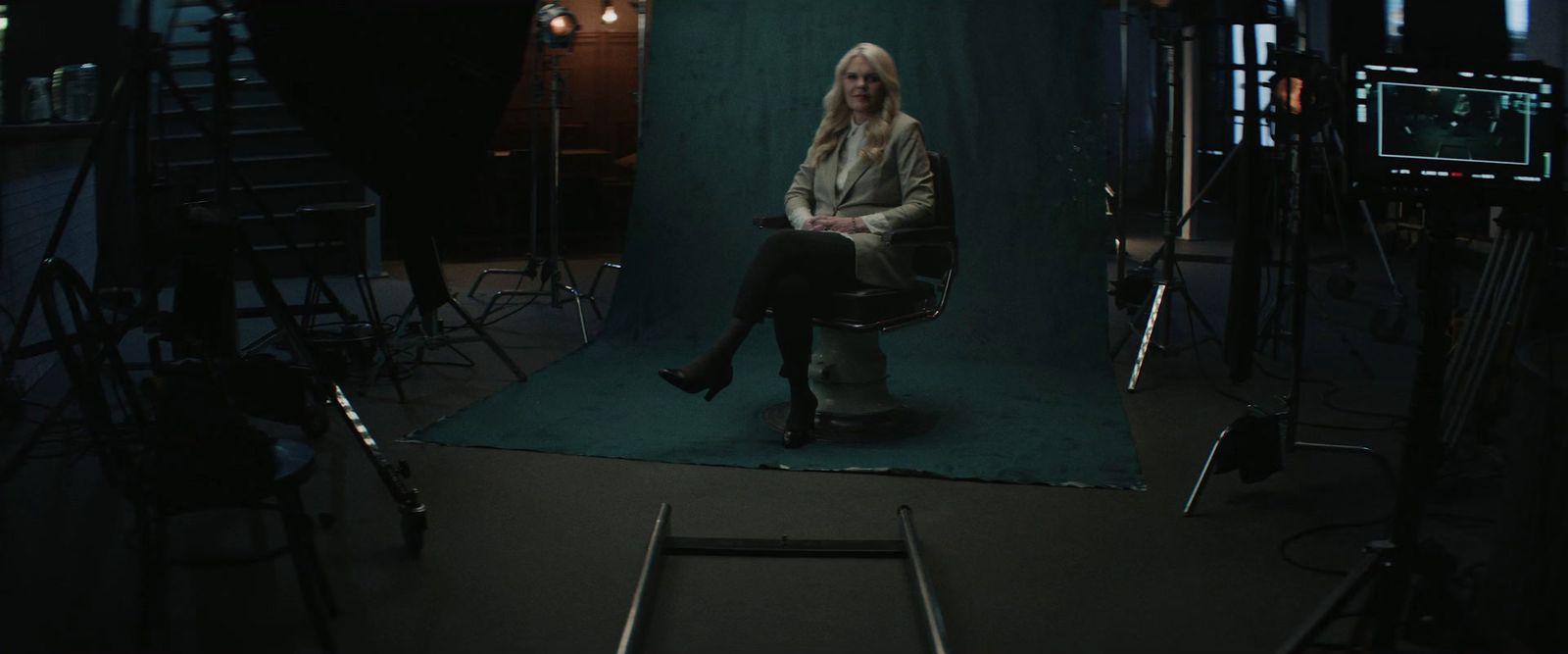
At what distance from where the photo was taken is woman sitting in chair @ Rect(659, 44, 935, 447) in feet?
12.8

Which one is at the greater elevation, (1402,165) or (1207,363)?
(1402,165)

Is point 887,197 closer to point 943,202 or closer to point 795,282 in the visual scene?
point 943,202

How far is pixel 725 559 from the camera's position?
9.45ft

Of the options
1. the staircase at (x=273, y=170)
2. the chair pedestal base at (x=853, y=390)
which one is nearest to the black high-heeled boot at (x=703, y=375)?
the chair pedestal base at (x=853, y=390)

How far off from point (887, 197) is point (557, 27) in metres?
2.48

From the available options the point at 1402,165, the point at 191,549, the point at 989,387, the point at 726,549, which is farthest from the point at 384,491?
the point at 1402,165

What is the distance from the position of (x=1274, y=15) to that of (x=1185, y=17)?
1.34ft

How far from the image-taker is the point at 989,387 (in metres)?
4.71

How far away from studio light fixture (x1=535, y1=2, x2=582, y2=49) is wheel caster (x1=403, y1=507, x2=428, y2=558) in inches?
134

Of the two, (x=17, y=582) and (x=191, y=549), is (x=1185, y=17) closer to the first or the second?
(x=191, y=549)

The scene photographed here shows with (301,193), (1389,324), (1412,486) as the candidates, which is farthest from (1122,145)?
(301,193)

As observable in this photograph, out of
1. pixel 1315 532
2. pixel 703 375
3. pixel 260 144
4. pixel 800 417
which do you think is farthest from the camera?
pixel 260 144

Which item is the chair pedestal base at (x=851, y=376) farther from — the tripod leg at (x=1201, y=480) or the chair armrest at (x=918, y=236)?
the tripod leg at (x=1201, y=480)

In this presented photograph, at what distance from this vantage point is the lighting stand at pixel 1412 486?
2201 millimetres
